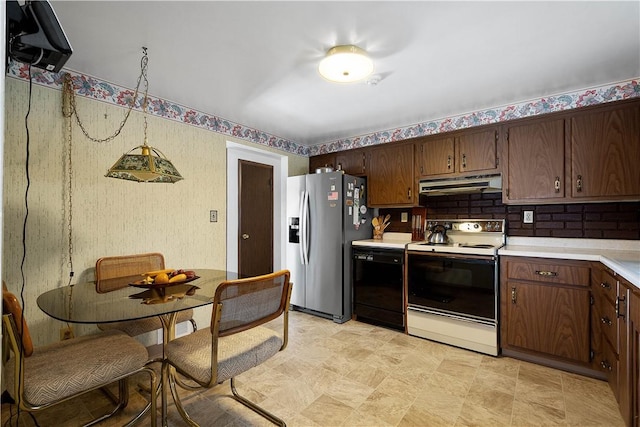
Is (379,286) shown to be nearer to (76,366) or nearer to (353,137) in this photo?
(353,137)

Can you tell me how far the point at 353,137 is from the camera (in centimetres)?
402

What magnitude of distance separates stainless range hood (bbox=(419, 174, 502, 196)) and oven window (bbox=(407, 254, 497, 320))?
714 millimetres

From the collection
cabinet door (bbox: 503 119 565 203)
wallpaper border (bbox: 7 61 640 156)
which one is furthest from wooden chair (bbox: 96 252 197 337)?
cabinet door (bbox: 503 119 565 203)

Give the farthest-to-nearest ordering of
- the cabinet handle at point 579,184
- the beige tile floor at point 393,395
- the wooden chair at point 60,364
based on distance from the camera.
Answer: the cabinet handle at point 579,184
the beige tile floor at point 393,395
the wooden chair at point 60,364

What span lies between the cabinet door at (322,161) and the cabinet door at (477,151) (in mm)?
1573

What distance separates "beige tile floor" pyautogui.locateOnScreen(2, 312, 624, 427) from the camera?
1.85m

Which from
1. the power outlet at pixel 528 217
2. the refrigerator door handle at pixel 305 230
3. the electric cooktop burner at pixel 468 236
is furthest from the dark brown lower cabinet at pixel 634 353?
the refrigerator door handle at pixel 305 230

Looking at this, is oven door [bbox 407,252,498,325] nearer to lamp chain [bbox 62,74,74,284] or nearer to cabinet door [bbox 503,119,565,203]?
cabinet door [bbox 503,119,565,203]

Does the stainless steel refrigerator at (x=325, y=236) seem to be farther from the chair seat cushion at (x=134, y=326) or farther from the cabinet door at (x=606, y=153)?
the cabinet door at (x=606, y=153)

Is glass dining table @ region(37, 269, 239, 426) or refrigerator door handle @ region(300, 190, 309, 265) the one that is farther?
refrigerator door handle @ region(300, 190, 309, 265)

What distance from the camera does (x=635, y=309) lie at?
1532 mm

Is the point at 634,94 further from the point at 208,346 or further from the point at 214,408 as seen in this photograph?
the point at 214,408

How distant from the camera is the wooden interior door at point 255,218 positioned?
3.68 m

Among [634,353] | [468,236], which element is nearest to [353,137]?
[468,236]
